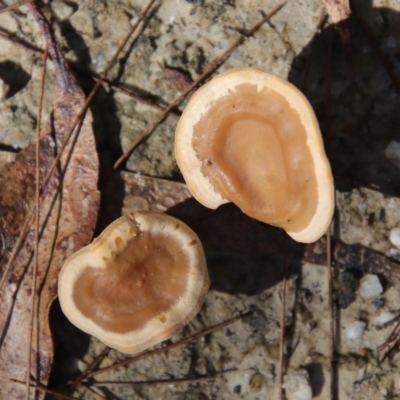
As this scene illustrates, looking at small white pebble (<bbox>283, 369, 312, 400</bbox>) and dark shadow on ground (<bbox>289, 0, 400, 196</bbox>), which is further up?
dark shadow on ground (<bbox>289, 0, 400, 196</bbox>)

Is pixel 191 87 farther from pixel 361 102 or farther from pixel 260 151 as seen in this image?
pixel 361 102

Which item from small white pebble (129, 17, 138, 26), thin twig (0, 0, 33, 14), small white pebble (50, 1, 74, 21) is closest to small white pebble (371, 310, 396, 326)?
small white pebble (129, 17, 138, 26)

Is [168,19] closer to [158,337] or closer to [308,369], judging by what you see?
[158,337]

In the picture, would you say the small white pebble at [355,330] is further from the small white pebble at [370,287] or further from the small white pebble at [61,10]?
the small white pebble at [61,10]

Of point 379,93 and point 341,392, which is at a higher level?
point 379,93

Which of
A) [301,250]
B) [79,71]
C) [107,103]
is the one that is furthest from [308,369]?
[79,71]

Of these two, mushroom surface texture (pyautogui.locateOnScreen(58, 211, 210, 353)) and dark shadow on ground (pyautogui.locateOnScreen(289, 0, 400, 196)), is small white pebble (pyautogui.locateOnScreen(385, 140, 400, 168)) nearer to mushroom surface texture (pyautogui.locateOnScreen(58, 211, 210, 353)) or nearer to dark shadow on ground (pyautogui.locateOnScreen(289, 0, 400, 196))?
dark shadow on ground (pyautogui.locateOnScreen(289, 0, 400, 196))
